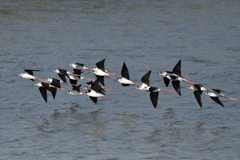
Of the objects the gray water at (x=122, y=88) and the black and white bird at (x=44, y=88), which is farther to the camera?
the black and white bird at (x=44, y=88)

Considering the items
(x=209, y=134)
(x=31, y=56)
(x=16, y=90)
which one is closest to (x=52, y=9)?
(x=31, y=56)

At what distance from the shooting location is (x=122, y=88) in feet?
53.8

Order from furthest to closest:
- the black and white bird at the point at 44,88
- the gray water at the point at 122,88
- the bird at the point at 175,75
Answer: the black and white bird at the point at 44,88 → the bird at the point at 175,75 → the gray water at the point at 122,88

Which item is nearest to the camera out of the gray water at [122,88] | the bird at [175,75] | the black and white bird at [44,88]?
the gray water at [122,88]

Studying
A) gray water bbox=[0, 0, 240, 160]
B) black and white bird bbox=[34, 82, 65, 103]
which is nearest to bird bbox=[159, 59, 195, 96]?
gray water bbox=[0, 0, 240, 160]

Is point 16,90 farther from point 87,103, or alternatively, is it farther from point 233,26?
point 233,26

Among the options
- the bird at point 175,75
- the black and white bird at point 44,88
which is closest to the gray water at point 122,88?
the black and white bird at point 44,88

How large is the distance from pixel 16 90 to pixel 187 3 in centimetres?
2697

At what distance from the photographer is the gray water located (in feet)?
36.7

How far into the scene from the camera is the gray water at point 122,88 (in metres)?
11.2

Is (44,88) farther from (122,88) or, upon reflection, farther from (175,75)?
(175,75)

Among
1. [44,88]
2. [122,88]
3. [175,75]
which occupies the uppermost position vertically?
[175,75]

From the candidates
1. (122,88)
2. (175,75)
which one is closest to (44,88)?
(122,88)

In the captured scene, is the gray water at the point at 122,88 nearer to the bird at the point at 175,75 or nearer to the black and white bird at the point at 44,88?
the black and white bird at the point at 44,88
